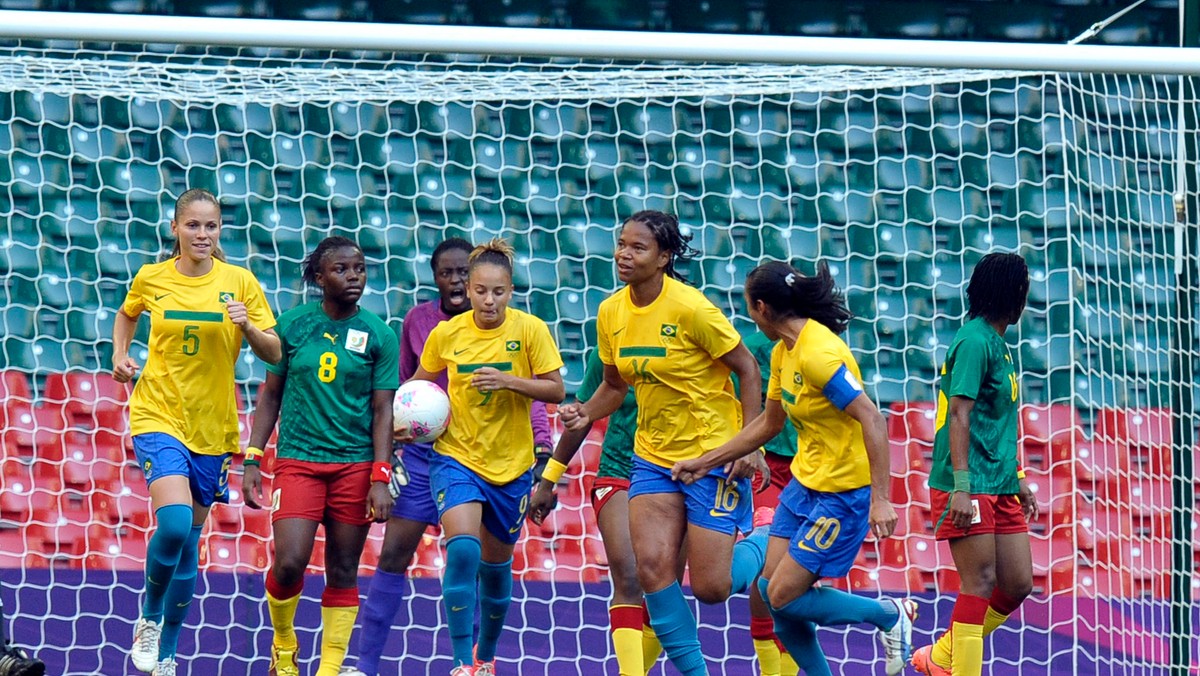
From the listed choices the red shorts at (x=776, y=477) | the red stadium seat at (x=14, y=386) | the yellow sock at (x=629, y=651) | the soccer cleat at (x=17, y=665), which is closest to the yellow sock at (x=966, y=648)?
the red shorts at (x=776, y=477)

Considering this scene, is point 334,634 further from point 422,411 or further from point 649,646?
point 649,646

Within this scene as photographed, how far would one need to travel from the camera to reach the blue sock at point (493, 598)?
5.34 m

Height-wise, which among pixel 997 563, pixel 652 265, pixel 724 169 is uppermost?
pixel 724 169

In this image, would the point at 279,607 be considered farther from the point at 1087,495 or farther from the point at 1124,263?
the point at 1124,263

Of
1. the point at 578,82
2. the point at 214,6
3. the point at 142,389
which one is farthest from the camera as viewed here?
the point at 214,6

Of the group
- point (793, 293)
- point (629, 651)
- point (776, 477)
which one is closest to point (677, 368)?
point (793, 293)

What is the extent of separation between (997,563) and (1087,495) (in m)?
3.20

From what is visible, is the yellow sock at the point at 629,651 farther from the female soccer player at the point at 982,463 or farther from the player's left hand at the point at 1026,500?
the player's left hand at the point at 1026,500

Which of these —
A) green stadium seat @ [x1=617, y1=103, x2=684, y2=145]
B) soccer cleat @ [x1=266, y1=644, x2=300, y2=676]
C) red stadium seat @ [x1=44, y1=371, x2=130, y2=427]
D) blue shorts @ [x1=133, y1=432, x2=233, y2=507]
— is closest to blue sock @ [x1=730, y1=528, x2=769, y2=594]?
soccer cleat @ [x1=266, y1=644, x2=300, y2=676]

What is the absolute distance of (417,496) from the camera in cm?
541

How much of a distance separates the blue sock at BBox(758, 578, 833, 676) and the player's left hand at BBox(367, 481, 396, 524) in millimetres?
1303

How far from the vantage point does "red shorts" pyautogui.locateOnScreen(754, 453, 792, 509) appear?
5702 mm

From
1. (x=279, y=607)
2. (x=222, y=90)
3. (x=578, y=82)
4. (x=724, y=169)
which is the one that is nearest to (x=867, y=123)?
(x=724, y=169)

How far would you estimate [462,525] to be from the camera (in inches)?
199
